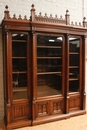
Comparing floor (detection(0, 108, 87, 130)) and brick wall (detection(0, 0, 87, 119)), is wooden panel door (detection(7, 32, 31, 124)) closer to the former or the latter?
floor (detection(0, 108, 87, 130))

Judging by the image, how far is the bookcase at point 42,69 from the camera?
107 inches

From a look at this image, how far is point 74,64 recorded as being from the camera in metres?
3.37

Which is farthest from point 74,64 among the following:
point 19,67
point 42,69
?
point 19,67

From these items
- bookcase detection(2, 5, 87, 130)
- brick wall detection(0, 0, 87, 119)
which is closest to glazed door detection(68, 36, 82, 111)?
bookcase detection(2, 5, 87, 130)

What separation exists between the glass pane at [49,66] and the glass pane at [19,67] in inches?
12.5

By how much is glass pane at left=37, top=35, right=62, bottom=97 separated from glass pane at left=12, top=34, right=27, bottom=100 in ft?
1.04

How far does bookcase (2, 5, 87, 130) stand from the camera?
2.71 m

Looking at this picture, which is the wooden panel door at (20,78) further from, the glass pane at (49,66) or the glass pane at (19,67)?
the glass pane at (49,66)

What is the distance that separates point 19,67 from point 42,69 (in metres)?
0.53

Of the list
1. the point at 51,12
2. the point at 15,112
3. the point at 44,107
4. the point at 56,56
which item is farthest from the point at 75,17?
the point at 15,112


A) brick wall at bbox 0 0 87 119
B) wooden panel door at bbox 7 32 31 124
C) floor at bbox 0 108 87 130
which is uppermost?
brick wall at bbox 0 0 87 119

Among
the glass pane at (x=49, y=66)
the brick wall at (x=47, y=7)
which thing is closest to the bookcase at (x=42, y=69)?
the glass pane at (x=49, y=66)

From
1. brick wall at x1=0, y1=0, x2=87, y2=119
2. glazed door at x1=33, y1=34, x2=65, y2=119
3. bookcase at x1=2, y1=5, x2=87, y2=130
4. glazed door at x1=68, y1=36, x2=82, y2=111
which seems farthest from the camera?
glazed door at x1=68, y1=36, x2=82, y2=111

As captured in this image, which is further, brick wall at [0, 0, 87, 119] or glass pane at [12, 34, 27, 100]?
brick wall at [0, 0, 87, 119]
